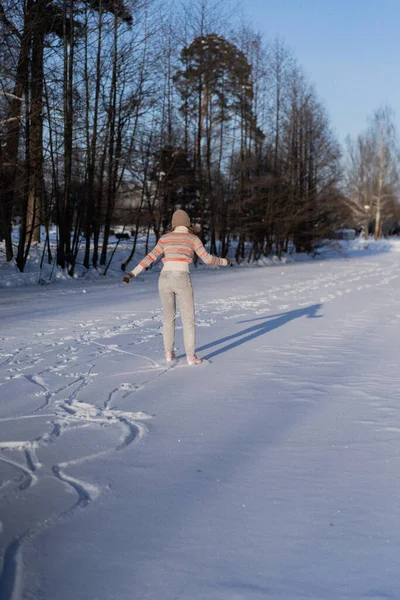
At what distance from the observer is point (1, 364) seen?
27.2ft

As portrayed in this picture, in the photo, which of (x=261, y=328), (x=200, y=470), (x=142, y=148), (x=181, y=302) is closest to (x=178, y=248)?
(x=181, y=302)

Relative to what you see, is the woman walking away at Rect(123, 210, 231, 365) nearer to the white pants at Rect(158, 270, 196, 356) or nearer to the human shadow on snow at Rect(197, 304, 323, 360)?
the white pants at Rect(158, 270, 196, 356)

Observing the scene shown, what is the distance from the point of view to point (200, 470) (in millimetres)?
4641

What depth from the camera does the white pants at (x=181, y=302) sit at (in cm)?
861

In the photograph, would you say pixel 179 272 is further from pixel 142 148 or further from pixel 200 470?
pixel 142 148

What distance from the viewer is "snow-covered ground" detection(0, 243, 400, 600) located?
10.5ft

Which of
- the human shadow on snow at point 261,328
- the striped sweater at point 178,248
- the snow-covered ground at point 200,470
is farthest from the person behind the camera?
the human shadow on snow at point 261,328

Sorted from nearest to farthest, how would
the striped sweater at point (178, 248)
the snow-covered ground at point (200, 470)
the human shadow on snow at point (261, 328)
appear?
the snow-covered ground at point (200, 470), the striped sweater at point (178, 248), the human shadow on snow at point (261, 328)

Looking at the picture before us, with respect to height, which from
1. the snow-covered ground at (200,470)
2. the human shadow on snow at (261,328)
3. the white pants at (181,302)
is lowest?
the snow-covered ground at (200,470)

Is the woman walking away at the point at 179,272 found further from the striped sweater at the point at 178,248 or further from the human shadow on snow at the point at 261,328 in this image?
the human shadow on snow at the point at 261,328

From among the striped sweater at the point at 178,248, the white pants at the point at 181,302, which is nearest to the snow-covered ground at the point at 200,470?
the white pants at the point at 181,302

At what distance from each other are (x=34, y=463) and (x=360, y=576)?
7.81 ft

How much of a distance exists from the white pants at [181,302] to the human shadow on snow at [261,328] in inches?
22.8

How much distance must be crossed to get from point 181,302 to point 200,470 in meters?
4.21
